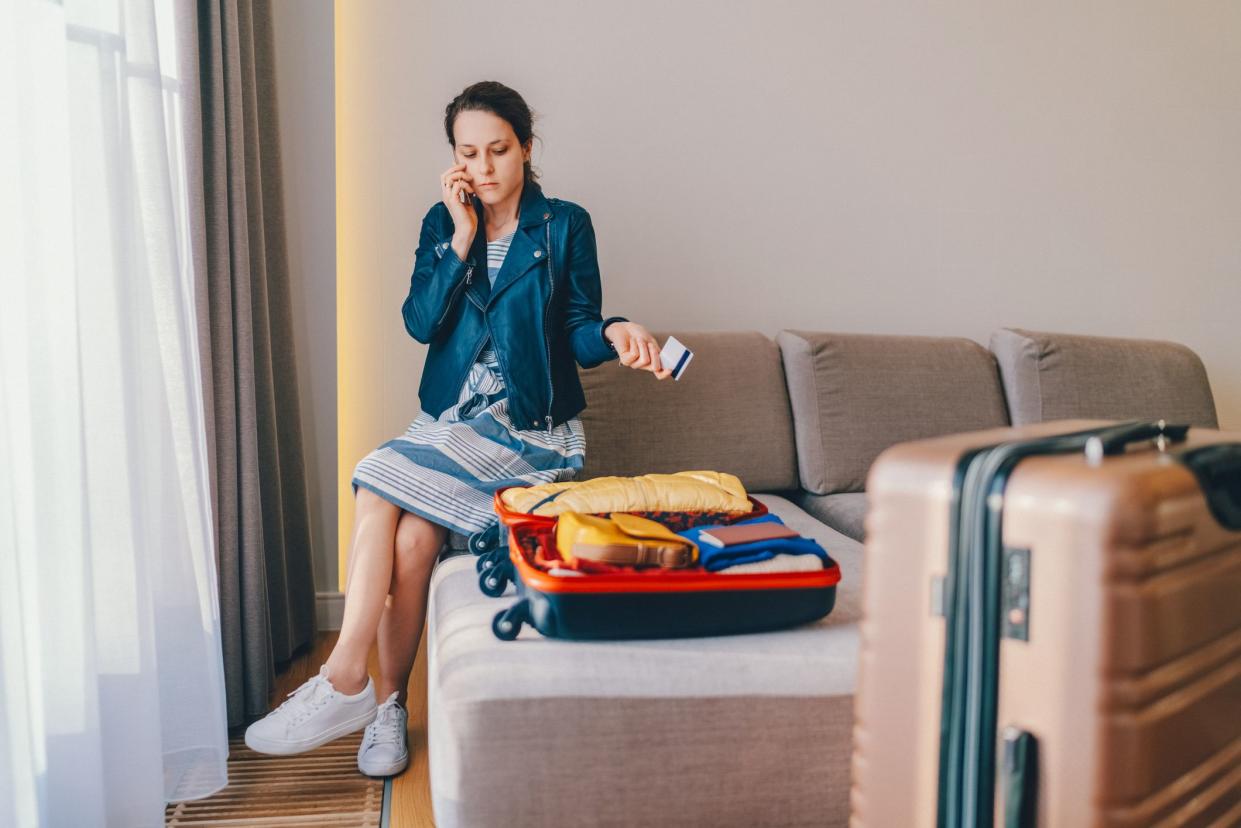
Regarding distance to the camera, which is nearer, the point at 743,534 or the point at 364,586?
the point at 743,534

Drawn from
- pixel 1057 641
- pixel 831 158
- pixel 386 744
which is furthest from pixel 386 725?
pixel 831 158

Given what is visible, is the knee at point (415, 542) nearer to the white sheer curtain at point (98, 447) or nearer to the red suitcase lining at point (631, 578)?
the white sheer curtain at point (98, 447)

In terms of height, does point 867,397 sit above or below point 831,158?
below

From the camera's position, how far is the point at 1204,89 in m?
2.86

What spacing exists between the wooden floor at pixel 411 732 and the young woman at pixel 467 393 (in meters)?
0.05

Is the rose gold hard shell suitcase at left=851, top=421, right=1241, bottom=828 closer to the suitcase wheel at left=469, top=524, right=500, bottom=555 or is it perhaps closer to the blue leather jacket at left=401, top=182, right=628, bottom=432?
the suitcase wheel at left=469, top=524, right=500, bottom=555

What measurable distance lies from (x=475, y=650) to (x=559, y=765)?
0.17m

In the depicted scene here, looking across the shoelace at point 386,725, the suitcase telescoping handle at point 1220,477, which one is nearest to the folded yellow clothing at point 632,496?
the shoelace at point 386,725

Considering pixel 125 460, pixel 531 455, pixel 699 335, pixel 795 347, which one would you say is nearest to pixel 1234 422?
pixel 795 347

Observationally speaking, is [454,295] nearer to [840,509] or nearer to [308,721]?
[308,721]

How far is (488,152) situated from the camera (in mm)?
1819

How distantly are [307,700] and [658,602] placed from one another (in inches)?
30.1

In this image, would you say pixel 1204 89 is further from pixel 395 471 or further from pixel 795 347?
pixel 395 471

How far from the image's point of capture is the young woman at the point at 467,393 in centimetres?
159
